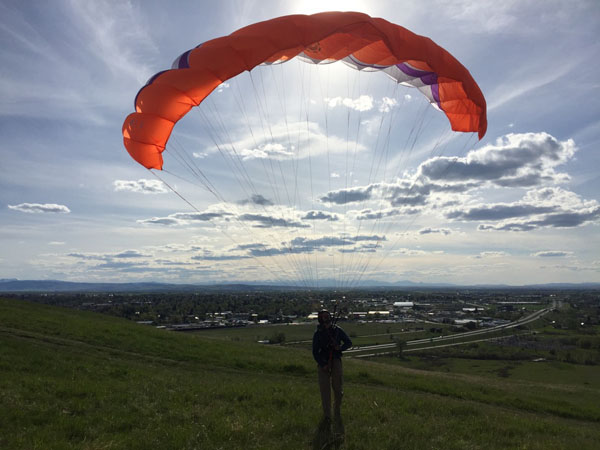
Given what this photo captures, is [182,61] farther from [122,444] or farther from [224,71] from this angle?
[122,444]

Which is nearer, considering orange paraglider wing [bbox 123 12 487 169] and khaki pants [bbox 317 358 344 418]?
khaki pants [bbox 317 358 344 418]

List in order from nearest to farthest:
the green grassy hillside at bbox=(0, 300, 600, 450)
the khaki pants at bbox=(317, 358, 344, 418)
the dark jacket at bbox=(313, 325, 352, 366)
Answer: the green grassy hillside at bbox=(0, 300, 600, 450) < the khaki pants at bbox=(317, 358, 344, 418) < the dark jacket at bbox=(313, 325, 352, 366)

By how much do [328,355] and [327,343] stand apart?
23 cm

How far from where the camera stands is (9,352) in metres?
11.4

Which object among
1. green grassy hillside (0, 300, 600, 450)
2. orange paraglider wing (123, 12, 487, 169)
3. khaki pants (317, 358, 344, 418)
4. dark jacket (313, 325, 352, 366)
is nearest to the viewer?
green grassy hillside (0, 300, 600, 450)

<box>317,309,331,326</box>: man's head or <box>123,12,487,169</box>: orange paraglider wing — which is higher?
<box>123,12,487,169</box>: orange paraglider wing

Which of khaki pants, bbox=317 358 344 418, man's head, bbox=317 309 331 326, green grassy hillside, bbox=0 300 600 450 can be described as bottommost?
green grassy hillside, bbox=0 300 600 450

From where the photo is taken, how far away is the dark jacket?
7617 mm

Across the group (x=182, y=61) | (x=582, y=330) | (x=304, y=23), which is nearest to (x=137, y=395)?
(x=182, y=61)

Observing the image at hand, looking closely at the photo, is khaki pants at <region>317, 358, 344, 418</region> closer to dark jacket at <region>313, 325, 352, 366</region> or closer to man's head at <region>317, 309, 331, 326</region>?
dark jacket at <region>313, 325, 352, 366</region>

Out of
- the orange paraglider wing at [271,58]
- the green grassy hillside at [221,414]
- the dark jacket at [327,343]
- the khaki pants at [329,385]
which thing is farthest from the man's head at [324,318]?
the orange paraglider wing at [271,58]

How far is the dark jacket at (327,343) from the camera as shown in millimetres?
7617

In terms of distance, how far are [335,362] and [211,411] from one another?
8.37 ft

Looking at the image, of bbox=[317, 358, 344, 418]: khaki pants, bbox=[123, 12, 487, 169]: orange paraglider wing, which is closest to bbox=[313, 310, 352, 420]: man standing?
bbox=[317, 358, 344, 418]: khaki pants
